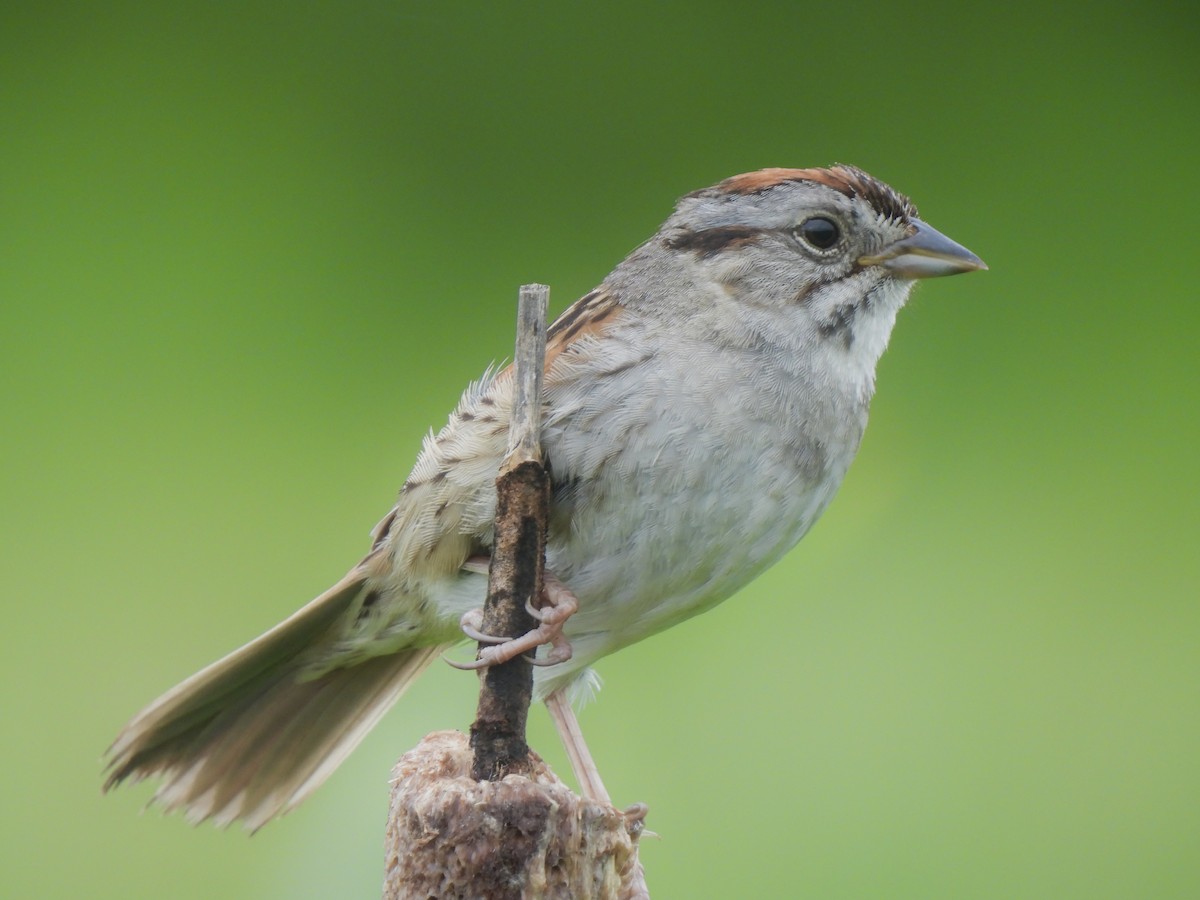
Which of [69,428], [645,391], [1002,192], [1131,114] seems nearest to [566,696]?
[645,391]

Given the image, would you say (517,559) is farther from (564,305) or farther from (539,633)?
(564,305)

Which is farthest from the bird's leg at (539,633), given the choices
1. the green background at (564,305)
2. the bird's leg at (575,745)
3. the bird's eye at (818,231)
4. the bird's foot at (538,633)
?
the green background at (564,305)

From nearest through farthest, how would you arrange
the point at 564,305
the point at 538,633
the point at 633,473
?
the point at 538,633, the point at 633,473, the point at 564,305

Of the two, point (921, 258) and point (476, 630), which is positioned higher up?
point (921, 258)

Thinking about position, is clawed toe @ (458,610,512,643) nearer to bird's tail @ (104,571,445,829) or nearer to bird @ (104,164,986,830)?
bird @ (104,164,986,830)

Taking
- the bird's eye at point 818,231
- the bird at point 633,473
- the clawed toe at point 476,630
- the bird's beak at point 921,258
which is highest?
the bird's eye at point 818,231

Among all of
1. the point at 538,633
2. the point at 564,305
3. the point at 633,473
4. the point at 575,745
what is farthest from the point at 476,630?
the point at 564,305

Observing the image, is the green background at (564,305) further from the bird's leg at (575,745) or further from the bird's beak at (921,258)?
the bird's beak at (921,258)
